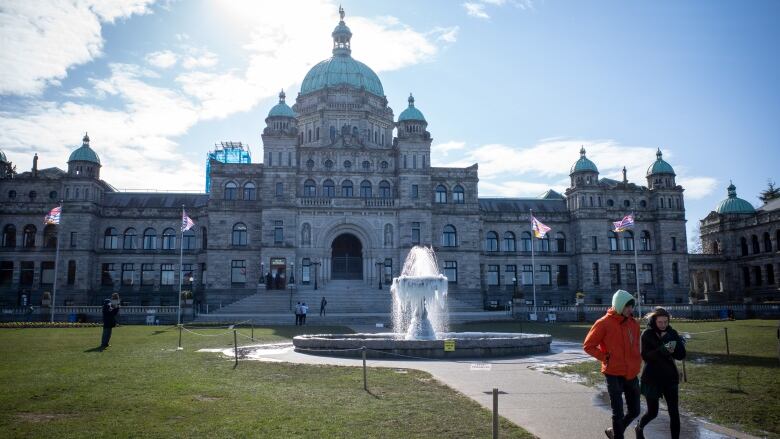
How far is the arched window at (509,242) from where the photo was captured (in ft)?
222

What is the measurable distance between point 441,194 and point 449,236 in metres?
4.42

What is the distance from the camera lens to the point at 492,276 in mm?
66438

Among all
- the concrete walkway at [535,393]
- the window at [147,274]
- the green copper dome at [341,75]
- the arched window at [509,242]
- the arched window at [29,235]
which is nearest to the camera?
the concrete walkway at [535,393]

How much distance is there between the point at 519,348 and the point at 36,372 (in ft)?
50.9

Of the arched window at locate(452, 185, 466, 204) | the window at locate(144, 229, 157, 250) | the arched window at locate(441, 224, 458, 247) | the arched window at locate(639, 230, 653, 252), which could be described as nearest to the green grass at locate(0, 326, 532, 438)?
the arched window at locate(441, 224, 458, 247)

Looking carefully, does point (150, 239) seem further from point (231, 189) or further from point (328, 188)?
point (328, 188)

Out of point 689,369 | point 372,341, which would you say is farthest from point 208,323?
point 689,369

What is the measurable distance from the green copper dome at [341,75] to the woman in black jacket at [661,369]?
60.9 m

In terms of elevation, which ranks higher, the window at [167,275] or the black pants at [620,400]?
the window at [167,275]

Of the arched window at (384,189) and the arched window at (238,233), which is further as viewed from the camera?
the arched window at (384,189)

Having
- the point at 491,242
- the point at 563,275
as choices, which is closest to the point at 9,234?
the point at 491,242

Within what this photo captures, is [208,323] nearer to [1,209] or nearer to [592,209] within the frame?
[1,209]

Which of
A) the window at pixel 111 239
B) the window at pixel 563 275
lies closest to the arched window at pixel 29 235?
the window at pixel 111 239

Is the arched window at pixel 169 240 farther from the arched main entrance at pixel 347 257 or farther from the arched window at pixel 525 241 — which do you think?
the arched window at pixel 525 241
